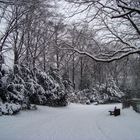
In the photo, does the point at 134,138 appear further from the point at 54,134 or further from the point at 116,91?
the point at 116,91

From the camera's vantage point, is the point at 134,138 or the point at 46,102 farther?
the point at 46,102

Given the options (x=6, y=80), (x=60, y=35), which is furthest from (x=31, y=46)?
(x=6, y=80)

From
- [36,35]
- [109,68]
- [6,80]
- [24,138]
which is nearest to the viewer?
[24,138]

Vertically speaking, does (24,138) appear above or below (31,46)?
below

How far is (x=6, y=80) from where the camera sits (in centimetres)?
1323

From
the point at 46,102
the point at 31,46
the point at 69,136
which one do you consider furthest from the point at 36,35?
the point at 69,136

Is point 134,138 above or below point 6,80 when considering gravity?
below

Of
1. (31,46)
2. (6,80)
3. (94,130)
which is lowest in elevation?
(94,130)

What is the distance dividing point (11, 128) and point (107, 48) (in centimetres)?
809

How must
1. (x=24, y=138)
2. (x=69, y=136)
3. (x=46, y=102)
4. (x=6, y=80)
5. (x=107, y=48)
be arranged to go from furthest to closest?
(x=46, y=102) < (x=107, y=48) < (x=6, y=80) < (x=69, y=136) < (x=24, y=138)

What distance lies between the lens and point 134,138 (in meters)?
7.54

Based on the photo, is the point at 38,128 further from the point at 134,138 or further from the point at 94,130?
the point at 134,138

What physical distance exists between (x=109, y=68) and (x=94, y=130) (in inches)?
1280

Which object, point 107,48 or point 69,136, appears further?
point 107,48
